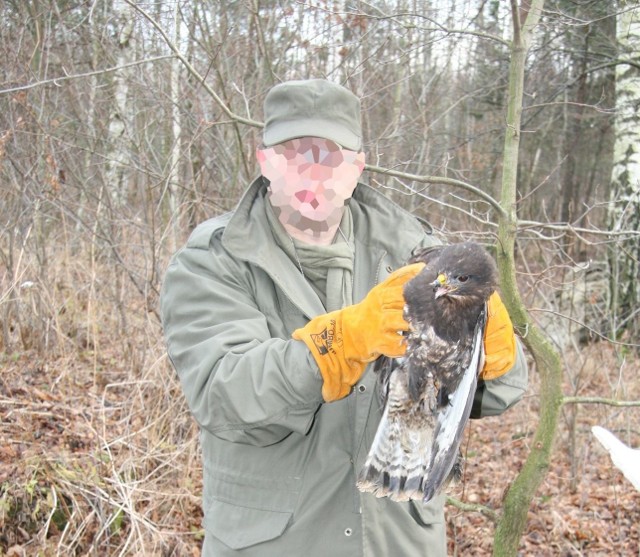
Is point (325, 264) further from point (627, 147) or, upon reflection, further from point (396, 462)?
point (627, 147)

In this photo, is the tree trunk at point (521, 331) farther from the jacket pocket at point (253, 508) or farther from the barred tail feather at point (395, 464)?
the jacket pocket at point (253, 508)

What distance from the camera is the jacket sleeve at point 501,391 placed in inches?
87.0

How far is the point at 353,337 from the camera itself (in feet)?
6.20

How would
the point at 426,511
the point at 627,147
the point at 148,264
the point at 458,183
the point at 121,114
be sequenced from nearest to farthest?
1. the point at 426,511
2. the point at 458,183
3. the point at 121,114
4. the point at 148,264
5. the point at 627,147

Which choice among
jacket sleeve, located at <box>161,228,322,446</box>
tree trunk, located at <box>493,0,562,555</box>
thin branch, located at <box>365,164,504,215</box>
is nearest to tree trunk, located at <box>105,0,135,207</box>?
thin branch, located at <box>365,164,504,215</box>

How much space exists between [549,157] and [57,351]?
17.8 meters

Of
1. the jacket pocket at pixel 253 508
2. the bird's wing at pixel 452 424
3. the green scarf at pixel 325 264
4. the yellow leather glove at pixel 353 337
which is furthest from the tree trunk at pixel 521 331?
the jacket pocket at pixel 253 508

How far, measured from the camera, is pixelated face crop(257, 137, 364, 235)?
2215 mm

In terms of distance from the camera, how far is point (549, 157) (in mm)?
20406

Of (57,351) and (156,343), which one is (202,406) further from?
(57,351)

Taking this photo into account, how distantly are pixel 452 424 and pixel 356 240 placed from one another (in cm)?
76

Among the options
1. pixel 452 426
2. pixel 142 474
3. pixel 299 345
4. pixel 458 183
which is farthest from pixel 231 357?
pixel 142 474

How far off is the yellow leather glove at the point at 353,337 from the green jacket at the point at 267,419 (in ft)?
0.17


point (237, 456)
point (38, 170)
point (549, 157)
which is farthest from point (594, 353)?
point (549, 157)
